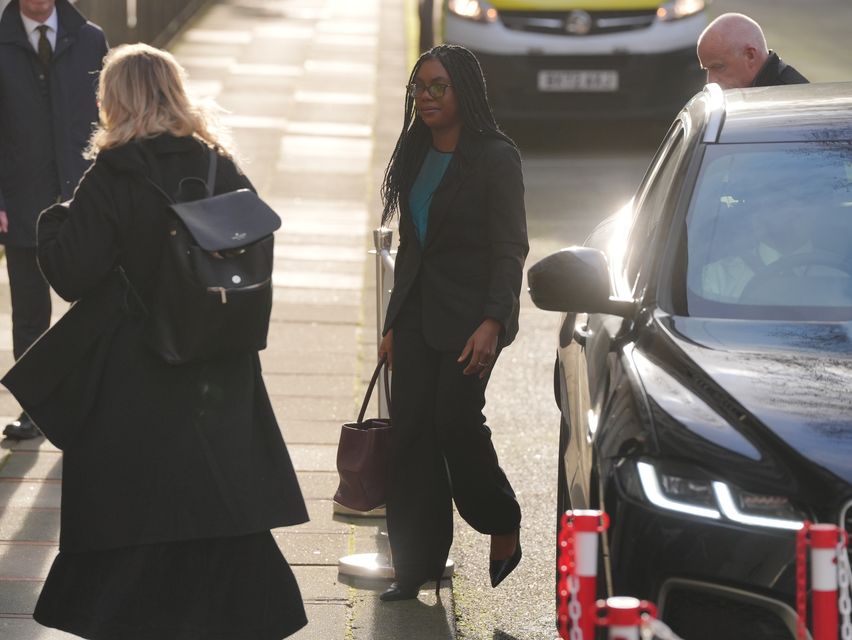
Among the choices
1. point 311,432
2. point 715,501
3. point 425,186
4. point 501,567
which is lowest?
point 311,432

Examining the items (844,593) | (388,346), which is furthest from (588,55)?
(844,593)

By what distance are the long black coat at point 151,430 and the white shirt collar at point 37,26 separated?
9.20ft

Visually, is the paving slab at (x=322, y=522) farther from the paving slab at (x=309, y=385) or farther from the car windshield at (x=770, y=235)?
the car windshield at (x=770, y=235)

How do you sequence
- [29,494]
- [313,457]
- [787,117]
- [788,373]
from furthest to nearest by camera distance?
[313,457] < [29,494] < [787,117] < [788,373]

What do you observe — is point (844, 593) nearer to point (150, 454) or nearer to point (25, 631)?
point (150, 454)

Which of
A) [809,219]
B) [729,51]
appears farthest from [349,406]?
[809,219]

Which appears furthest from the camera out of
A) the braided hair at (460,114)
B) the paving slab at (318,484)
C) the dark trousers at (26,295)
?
the dark trousers at (26,295)

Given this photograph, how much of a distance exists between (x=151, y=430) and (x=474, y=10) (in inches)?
413

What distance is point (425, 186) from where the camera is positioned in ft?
17.0

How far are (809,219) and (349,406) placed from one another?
3562mm

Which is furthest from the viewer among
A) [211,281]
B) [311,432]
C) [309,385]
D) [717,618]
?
[309,385]

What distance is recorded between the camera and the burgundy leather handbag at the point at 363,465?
5.30m

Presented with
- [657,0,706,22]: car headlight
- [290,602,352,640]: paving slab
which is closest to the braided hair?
[290,602,352,640]: paving slab

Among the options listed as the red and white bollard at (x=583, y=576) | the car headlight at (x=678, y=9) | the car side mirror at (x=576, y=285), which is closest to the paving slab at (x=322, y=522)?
the car side mirror at (x=576, y=285)
